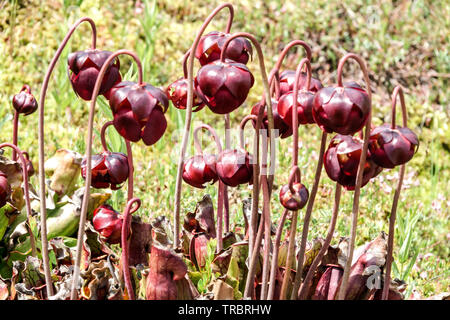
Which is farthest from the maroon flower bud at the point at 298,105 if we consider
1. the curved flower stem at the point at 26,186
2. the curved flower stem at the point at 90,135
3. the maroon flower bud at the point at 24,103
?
the maroon flower bud at the point at 24,103

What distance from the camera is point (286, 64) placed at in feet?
14.5

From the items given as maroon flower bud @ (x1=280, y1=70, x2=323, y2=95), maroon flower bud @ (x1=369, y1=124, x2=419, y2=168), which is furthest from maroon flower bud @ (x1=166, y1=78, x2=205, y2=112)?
maroon flower bud @ (x1=369, y1=124, x2=419, y2=168)

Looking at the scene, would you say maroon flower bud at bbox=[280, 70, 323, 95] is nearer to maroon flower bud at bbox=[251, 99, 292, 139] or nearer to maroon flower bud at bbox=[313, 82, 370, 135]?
maroon flower bud at bbox=[251, 99, 292, 139]

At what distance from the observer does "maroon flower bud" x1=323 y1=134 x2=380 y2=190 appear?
117 centimetres

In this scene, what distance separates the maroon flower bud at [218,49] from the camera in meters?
1.36

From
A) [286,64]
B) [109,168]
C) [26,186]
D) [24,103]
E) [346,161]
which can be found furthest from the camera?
[286,64]

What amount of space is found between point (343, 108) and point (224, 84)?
8.5 inches

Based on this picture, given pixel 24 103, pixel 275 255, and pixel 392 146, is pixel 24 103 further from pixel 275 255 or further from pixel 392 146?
pixel 392 146

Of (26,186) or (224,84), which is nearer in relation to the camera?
(224,84)

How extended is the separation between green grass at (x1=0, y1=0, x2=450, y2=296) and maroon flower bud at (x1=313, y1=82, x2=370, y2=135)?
1358 mm

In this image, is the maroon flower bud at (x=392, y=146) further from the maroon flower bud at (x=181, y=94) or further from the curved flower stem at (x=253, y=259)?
the maroon flower bud at (x=181, y=94)

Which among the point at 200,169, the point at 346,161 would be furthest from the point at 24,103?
the point at 346,161
